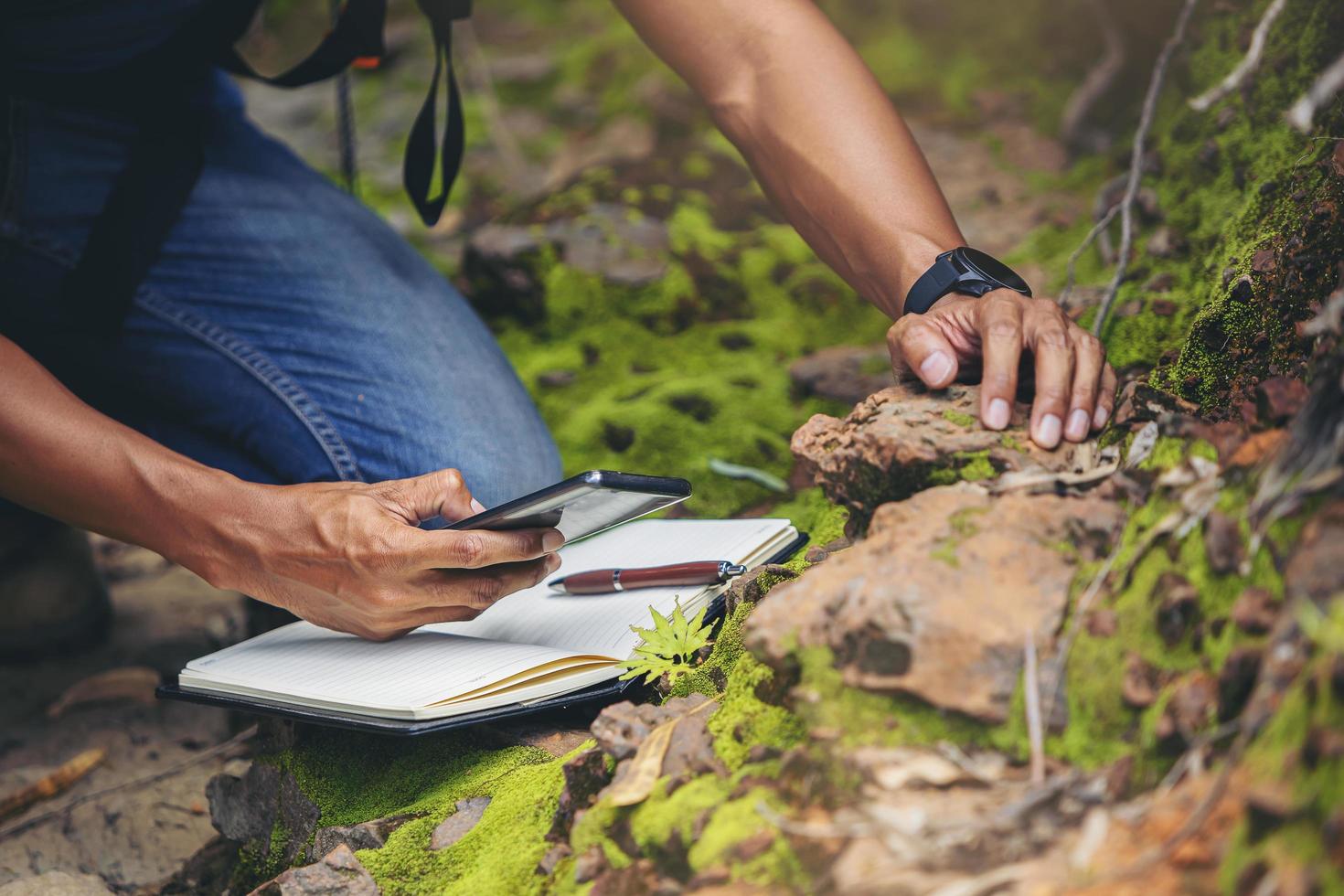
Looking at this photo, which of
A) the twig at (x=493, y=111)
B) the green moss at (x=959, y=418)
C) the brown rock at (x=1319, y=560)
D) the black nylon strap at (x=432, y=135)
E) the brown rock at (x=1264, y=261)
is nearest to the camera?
the brown rock at (x=1319, y=560)

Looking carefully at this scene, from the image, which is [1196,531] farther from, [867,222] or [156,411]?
[156,411]

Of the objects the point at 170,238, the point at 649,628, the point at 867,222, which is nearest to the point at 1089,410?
the point at 867,222

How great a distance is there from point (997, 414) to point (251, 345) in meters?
2.13

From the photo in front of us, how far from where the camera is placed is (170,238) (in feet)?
9.45

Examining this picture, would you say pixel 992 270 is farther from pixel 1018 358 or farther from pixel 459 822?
pixel 459 822

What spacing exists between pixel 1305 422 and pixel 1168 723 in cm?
38

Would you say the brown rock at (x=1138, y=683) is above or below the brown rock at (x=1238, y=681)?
below

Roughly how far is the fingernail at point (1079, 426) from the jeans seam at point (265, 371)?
6.24 ft

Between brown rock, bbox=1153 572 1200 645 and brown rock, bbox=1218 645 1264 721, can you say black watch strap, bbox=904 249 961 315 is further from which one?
brown rock, bbox=1218 645 1264 721

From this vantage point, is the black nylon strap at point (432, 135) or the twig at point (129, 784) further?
the black nylon strap at point (432, 135)

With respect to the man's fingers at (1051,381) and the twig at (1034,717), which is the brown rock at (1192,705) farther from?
the man's fingers at (1051,381)

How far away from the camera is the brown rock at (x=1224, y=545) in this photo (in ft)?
3.84

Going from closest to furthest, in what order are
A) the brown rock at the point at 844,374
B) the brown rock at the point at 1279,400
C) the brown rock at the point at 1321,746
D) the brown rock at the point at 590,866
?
1. the brown rock at the point at 1321,746
2. the brown rock at the point at 1279,400
3. the brown rock at the point at 590,866
4. the brown rock at the point at 844,374

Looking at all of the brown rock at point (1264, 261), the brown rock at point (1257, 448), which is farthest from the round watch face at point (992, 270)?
the brown rock at point (1257, 448)
